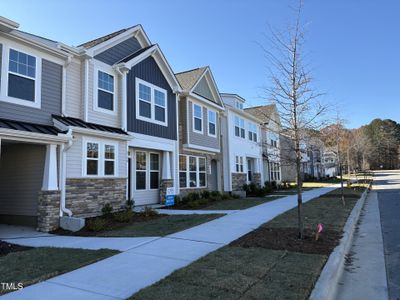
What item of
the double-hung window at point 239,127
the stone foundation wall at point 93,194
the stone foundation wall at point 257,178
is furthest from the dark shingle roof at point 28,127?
the stone foundation wall at point 257,178

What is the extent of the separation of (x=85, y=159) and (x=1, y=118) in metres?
2.92

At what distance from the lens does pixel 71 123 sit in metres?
11.2

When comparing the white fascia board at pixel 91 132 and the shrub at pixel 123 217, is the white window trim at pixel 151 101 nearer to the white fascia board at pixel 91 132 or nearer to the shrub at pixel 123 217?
the white fascia board at pixel 91 132

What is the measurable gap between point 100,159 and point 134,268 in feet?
22.5

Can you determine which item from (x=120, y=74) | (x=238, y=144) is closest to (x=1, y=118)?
(x=120, y=74)

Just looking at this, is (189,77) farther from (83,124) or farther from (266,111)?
(83,124)

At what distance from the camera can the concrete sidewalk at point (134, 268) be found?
15.9ft

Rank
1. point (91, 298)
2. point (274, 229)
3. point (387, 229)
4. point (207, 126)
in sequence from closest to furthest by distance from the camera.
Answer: point (91, 298) < point (274, 229) < point (387, 229) < point (207, 126)

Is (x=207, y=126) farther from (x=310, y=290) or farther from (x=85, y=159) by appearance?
(x=310, y=290)

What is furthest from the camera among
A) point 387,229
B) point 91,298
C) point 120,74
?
point 120,74

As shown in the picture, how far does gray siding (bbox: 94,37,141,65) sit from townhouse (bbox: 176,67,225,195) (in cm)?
360

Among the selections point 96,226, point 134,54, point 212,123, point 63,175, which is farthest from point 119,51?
point 212,123

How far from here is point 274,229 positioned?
373 inches

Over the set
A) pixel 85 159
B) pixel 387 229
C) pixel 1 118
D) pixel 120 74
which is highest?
pixel 120 74
